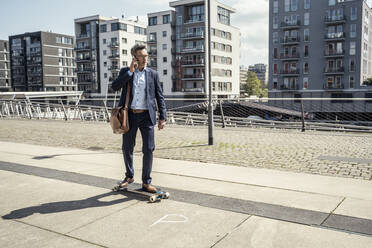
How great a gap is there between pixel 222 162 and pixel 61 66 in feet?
337

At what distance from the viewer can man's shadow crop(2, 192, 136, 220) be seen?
4004 millimetres

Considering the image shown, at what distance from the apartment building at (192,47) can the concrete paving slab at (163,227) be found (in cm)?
5919

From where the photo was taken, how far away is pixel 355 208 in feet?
13.2

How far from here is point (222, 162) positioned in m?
7.04

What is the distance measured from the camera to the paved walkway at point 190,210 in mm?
3242

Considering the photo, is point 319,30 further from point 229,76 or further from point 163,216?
point 163,216

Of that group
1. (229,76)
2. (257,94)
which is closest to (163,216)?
(229,76)

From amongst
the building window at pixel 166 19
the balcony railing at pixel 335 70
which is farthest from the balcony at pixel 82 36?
the balcony railing at pixel 335 70

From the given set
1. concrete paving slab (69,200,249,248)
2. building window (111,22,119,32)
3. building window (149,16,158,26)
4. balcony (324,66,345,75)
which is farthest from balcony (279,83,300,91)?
concrete paving slab (69,200,249,248)

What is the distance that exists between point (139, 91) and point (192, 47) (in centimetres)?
6183

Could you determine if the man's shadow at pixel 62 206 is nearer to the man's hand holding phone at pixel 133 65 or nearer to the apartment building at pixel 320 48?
the man's hand holding phone at pixel 133 65

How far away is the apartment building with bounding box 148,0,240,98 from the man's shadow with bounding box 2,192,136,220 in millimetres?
58869

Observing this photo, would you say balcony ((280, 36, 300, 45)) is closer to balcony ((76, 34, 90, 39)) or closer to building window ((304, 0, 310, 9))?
building window ((304, 0, 310, 9))

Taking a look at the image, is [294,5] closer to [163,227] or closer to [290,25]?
[290,25]
